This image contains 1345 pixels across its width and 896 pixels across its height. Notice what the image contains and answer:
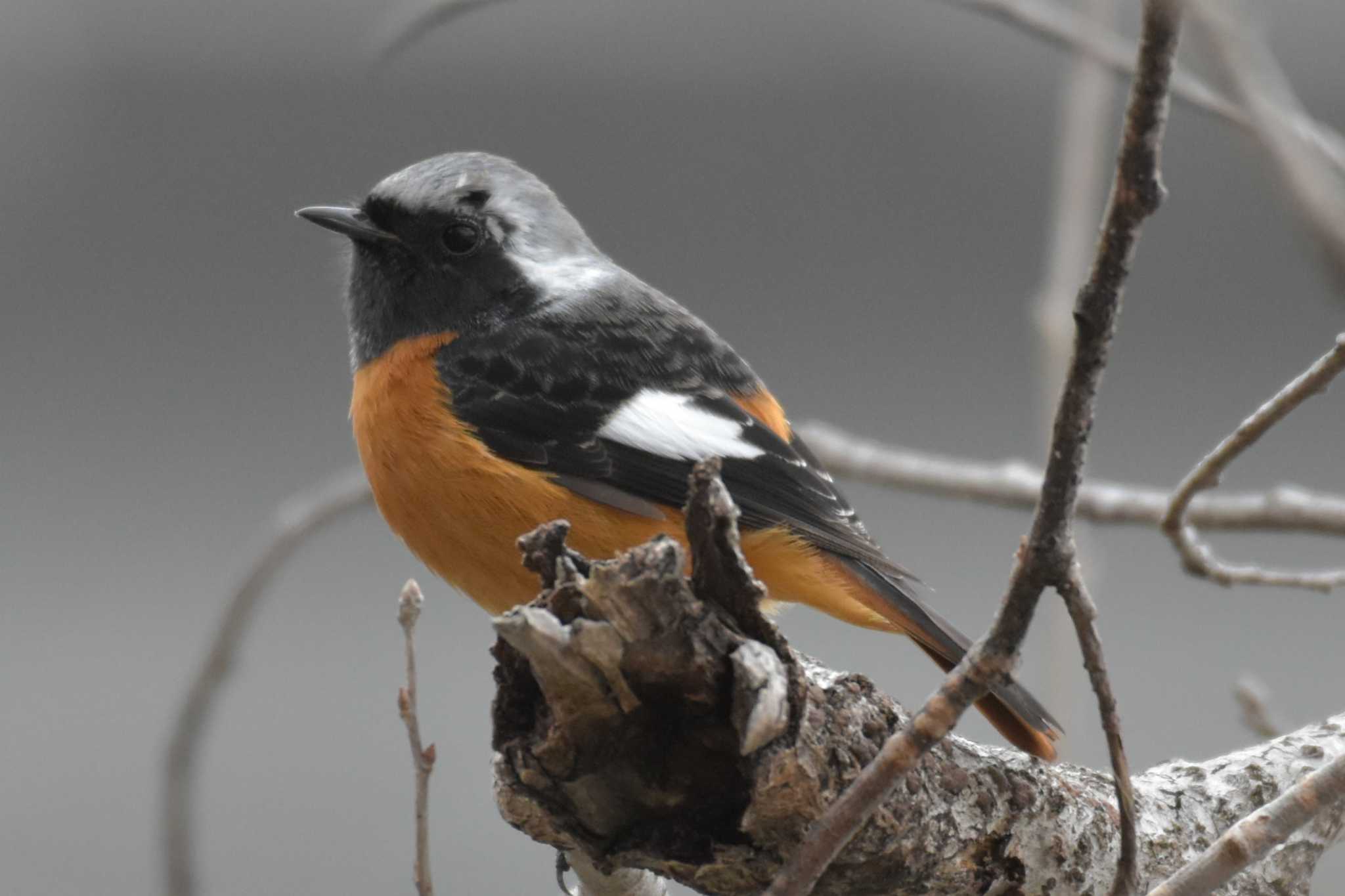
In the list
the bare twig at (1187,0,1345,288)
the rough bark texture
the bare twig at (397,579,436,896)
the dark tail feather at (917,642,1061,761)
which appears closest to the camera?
the bare twig at (1187,0,1345,288)

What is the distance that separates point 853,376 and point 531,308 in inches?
120

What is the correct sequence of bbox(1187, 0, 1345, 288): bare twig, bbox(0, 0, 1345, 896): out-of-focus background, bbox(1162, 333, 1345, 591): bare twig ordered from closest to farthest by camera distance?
Answer: bbox(1187, 0, 1345, 288): bare twig < bbox(1162, 333, 1345, 591): bare twig < bbox(0, 0, 1345, 896): out-of-focus background

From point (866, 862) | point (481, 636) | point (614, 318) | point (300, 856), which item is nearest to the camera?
point (866, 862)

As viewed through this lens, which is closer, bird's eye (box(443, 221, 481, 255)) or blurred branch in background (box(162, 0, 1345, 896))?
blurred branch in background (box(162, 0, 1345, 896))

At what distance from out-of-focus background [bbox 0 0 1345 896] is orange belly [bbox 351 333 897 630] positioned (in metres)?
2.78

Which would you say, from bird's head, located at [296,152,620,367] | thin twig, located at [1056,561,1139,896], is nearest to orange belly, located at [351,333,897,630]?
bird's head, located at [296,152,620,367]

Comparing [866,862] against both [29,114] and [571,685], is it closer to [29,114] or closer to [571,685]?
[571,685]

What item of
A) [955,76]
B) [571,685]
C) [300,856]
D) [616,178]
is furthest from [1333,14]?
[571,685]

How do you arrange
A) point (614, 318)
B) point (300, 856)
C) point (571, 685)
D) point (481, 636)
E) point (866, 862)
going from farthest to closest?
point (481, 636), point (300, 856), point (614, 318), point (866, 862), point (571, 685)

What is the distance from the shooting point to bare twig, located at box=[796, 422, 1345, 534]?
324cm

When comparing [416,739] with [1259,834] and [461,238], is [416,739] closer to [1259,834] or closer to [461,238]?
[1259,834]

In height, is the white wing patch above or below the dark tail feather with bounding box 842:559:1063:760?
above

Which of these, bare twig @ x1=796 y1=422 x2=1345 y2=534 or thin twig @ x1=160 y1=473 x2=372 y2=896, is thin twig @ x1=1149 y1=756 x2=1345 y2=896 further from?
thin twig @ x1=160 y1=473 x2=372 y2=896

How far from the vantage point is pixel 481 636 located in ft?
21.0
